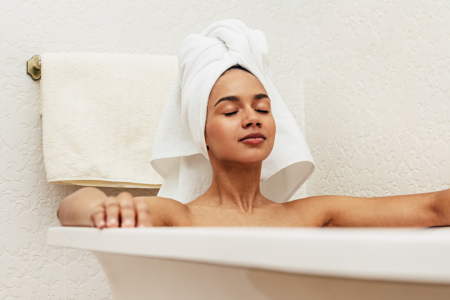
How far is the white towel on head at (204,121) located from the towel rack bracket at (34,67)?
1.65ft

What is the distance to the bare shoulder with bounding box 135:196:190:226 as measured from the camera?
88 cm

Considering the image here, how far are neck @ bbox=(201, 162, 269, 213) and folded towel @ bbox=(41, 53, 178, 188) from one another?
1.05 ft

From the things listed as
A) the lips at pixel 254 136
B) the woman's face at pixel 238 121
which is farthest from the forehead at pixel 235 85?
the lips at pixel 254 136

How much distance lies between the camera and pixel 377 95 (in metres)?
1.28

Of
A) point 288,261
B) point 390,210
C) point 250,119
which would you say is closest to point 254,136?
point 250,119

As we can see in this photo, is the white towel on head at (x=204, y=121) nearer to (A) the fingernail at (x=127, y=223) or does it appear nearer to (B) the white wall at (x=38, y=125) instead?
(B) the white wall at (x=38, y=125)

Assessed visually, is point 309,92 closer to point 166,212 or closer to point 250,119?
point 250,119

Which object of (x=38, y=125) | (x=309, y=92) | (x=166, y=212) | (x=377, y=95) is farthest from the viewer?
(x=309, y=92)

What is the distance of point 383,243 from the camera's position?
0.30 metres

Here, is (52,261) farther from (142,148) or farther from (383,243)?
(383,243)

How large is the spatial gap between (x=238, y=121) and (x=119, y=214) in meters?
0.46

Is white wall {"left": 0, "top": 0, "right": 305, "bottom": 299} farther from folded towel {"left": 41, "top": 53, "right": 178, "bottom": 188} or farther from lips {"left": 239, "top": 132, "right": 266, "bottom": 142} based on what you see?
lips {"left": 239, "top": 132, "right": 266, "bottom": 142}

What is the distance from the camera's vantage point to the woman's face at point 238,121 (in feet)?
3.24

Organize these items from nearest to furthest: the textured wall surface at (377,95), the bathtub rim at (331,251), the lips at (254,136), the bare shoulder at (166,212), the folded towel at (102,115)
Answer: the bathtub rim at (331,251), the bare shoulder at (166,212), the lips at (254,136), the textured wall surface at (377,95), the folded towel at (102,115)
